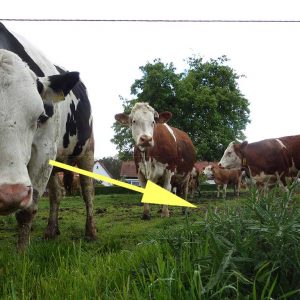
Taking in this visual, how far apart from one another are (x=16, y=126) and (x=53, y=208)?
12.0 ft

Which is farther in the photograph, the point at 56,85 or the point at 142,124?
the point at 142,124

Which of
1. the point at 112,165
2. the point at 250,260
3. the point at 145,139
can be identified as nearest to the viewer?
the point at 250,260

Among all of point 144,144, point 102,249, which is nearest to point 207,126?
point 144,144

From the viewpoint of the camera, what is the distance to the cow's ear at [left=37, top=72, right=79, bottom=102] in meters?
3.63

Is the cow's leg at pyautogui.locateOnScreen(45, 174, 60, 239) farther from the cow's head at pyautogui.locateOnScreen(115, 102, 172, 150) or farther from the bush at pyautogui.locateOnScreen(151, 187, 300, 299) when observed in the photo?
the bush at pyautogui.locateOnScreen(151, 187, 300, 299)

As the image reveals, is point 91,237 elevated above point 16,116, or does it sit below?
below

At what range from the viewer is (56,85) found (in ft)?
12.0

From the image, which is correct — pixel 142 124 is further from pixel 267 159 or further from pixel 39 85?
pixel 39 85

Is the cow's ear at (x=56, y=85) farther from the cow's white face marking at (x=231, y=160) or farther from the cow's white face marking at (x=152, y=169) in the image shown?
the cow's white face marking at (x=231, y=160)

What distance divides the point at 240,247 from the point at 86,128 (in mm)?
4072

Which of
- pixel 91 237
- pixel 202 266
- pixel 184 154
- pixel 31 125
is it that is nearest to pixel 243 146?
pixel 184 154

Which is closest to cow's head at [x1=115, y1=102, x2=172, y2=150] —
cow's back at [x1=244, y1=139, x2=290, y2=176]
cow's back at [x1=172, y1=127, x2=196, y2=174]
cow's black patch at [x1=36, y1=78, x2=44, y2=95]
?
cow's back at [x1=172, y1=127, x2=196, y2=174]

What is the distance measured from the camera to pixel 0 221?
7531 mm

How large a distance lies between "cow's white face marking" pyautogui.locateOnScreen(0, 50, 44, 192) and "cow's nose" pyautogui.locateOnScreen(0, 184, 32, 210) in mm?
44
